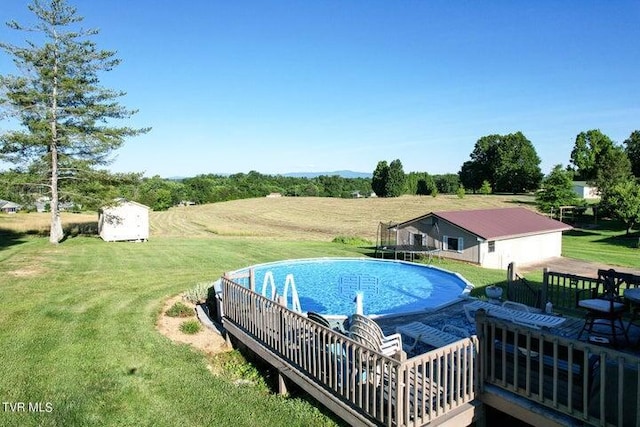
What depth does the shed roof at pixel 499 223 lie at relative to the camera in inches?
1033

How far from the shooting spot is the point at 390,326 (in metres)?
8.78

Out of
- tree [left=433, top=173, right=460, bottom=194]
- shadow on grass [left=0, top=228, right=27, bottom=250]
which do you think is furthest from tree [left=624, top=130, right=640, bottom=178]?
shadow on grass [left=0, top=228, right=27, bottom=250]

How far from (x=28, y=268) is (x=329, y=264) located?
39.7ft

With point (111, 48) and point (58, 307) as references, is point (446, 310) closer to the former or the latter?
point (58, 307)

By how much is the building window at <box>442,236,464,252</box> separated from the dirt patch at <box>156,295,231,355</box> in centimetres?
2077

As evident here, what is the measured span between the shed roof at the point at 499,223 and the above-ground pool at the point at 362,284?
379 inches

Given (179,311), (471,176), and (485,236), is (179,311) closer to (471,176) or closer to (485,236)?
(485,236)

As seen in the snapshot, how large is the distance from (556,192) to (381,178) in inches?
2384

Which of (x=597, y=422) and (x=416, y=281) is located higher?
(x=597, y=422)

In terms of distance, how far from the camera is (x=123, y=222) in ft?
92.3

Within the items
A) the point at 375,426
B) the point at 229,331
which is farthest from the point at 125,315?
the point at 375,426

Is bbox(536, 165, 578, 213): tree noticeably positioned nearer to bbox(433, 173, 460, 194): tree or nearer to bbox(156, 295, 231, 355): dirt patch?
bbox(156, 295, 231, 355): dirt patch

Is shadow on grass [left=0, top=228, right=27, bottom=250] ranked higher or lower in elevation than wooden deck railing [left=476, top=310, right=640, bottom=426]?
lower

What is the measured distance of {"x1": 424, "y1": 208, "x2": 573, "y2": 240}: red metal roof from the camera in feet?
86.2
